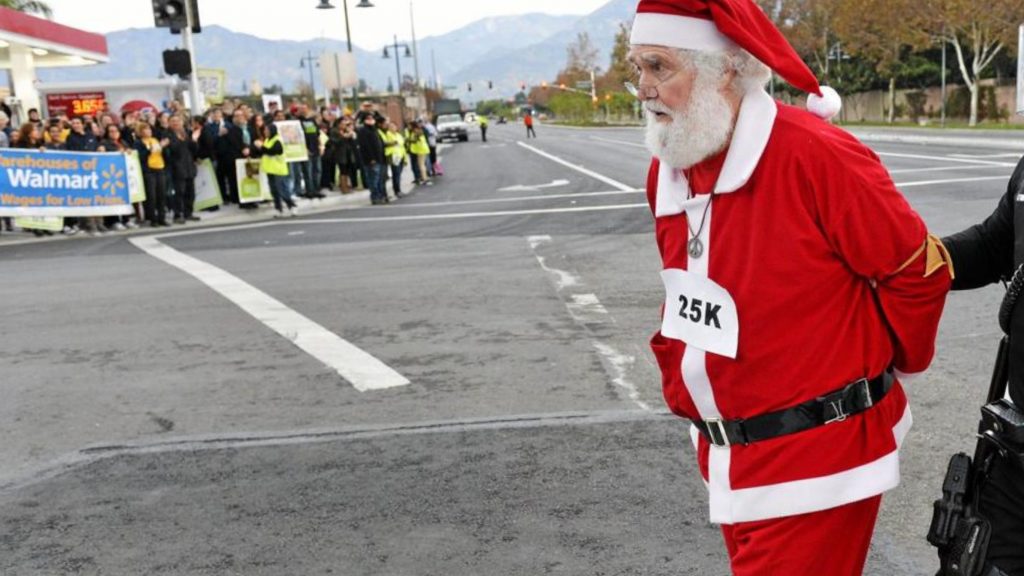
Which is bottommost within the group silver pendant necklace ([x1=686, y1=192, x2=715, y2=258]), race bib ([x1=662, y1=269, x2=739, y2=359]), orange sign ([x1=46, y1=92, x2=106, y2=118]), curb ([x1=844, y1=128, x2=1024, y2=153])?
curb ([x1=844, y1=128, x2=1024, y2=153])

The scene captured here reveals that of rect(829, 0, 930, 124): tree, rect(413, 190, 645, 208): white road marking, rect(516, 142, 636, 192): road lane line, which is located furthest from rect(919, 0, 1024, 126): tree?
rect(413, 190, 645, 208): white road marking

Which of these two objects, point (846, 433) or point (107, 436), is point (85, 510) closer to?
point (107, 436)

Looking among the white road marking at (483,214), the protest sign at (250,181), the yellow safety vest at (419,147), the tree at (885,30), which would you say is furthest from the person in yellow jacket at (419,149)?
the tree at (885,30)

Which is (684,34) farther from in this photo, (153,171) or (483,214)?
(153,171)

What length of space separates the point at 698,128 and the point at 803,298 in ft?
1.43

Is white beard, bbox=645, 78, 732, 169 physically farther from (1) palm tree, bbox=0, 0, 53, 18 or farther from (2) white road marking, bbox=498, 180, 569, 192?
(1) palm tree, bbox=0, 0, 53, 18

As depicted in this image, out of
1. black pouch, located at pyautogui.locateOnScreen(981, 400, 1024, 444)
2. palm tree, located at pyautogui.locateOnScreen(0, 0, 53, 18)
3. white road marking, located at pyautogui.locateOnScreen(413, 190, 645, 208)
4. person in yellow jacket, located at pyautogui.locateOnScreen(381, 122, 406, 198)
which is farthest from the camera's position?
palm tree, located at pyautogui.locateOnScreen(0, 0, 53, 18)

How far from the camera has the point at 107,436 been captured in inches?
216

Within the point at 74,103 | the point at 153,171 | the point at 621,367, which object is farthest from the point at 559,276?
the point at 74,103

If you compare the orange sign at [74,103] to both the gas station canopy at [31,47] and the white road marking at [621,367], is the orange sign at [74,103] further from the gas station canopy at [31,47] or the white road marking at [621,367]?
the white road marking at [621,367]

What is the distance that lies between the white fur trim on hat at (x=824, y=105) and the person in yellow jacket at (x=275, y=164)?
52.5ft

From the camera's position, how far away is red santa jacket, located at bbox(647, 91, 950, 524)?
216cm

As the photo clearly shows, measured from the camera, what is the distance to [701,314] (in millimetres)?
2311

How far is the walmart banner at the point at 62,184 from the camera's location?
15.9 m
